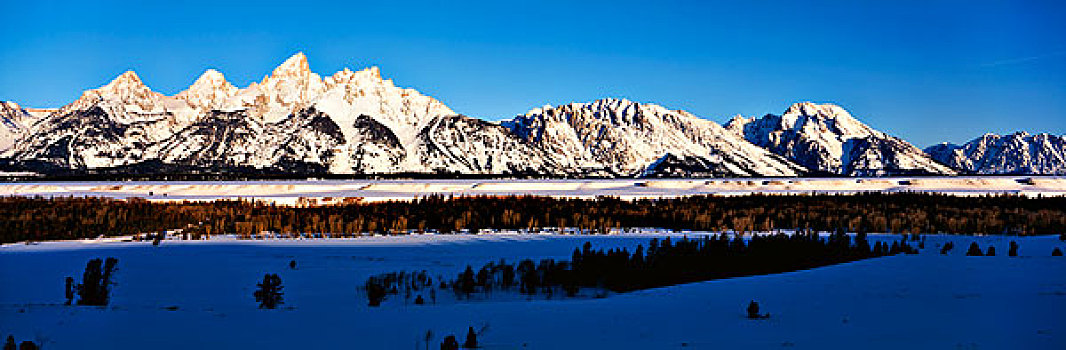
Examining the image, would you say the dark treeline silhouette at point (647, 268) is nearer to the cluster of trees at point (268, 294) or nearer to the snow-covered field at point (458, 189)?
the cluster of trees at point (268, 294)

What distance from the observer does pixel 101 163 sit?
174375 mm

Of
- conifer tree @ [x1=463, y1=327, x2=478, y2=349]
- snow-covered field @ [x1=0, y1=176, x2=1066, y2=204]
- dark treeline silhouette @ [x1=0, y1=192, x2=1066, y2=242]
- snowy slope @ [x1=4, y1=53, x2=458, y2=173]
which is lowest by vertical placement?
conifer tree @ [x1=463, y1=327, x2=478, y2=349]

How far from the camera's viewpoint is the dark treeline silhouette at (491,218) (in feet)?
73.2

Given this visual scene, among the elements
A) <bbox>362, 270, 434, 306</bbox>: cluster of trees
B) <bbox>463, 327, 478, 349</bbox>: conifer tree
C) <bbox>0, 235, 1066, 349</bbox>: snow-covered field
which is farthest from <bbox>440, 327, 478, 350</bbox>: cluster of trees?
<bbox>362, 270, 434, 306</bbox>: cluster of trees

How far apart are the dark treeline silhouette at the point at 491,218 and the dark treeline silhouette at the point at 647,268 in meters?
6.65

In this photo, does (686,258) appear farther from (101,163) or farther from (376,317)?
(101,163)

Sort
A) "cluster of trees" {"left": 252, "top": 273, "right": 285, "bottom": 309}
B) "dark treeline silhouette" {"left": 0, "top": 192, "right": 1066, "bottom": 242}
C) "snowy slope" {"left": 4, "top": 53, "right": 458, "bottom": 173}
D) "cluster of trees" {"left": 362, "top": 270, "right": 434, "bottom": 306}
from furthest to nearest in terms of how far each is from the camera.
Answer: "snowy slope" {"left": 4, "top": 53, "right": 458, "bottom": 173}
"dark treeline silhouette" {"left": 0, "top": 192, "right": 1066, "bottom": 242}
"cluster of trees" {"left": 362, "top": 270, "right": 434, "bottom": 306}
"cluster of trees" {"left": 252, "top": 273, "right": 285, "bottom": 309}

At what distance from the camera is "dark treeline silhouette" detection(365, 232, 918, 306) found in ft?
37.4

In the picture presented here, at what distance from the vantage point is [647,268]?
39.7 ft

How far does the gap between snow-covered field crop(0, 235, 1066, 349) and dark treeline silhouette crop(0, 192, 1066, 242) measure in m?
8.92

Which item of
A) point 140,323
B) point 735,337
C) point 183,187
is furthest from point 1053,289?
point 183,187

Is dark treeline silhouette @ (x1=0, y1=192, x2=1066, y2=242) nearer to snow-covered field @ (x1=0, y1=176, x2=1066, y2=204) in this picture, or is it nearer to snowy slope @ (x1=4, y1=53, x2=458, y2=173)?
snow-covered field @ (x1=0, y1=176, x2=1066, y2=204)

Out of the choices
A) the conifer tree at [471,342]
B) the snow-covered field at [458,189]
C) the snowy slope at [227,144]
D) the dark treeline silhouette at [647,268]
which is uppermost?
the snowy slope at [227,144]

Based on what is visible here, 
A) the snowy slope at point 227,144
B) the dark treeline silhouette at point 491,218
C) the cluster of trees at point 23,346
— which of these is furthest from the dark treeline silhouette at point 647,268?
the snowy slope at point 227,144
